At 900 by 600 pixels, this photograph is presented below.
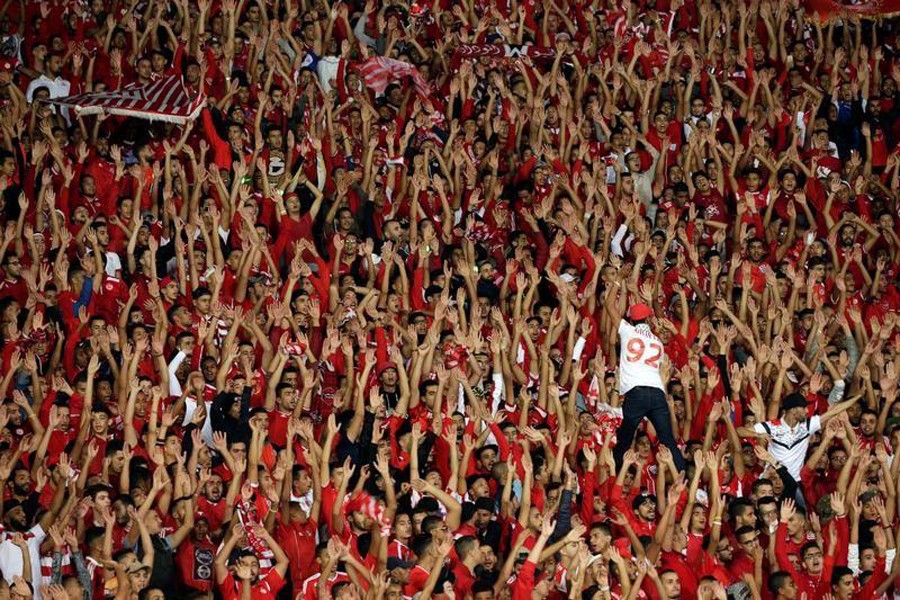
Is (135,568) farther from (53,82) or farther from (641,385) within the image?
(53,82)

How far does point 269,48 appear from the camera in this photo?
12.1m

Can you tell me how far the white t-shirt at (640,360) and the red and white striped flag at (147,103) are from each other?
3.56 meters

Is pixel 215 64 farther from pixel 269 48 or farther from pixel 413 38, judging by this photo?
pixel 413 38

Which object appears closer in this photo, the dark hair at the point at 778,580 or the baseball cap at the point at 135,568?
the baseball cap at the point at 135,568

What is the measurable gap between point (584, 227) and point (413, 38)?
8.37ft

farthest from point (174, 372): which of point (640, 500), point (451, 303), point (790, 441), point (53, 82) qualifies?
point (790, 441)

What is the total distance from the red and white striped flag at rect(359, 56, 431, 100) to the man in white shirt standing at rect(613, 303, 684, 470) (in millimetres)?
3405

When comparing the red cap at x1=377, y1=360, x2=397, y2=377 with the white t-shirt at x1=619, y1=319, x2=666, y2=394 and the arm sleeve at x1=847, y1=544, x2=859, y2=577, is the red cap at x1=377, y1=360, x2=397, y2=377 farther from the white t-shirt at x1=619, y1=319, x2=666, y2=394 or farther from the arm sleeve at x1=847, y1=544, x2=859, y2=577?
the arm sleeve at x1=847, y1=544, x2=859, y2=577

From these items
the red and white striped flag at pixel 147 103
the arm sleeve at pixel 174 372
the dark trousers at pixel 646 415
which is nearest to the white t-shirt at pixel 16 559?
the arm sleeve at pixel 174 372

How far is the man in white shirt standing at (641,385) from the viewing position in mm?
9031

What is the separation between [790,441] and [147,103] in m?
4.82

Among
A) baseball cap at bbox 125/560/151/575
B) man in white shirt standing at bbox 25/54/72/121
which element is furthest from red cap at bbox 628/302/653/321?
man in white shirt standing at bbox 25/54/72/121

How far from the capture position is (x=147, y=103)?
1112 centimetres

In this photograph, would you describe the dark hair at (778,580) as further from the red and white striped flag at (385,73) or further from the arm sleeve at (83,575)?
the red and white striped flag at (385,73)
